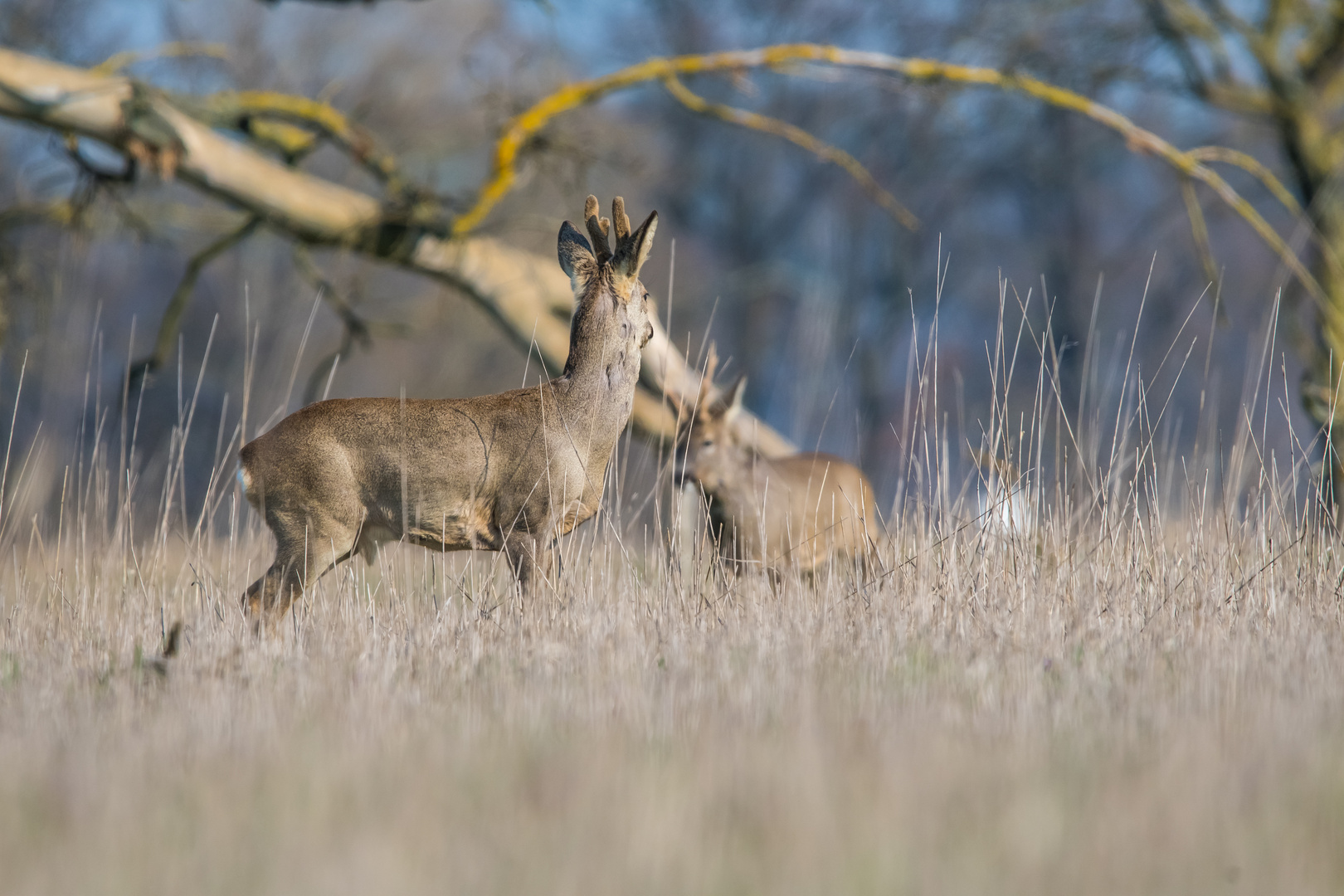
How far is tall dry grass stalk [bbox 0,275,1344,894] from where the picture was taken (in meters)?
2.31

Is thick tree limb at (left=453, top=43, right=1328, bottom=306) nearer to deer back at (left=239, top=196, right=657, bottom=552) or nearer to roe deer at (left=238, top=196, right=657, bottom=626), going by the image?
roe deer at (left=238, top=196, right=657, bottom=626)

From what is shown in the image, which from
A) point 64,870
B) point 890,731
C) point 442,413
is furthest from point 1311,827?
point 442,413

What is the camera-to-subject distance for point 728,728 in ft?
10.5

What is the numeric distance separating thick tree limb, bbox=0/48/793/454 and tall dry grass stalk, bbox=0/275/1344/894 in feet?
9.15

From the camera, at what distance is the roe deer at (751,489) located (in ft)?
22.9

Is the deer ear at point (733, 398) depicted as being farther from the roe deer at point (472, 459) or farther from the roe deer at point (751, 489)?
the roe deer at point (472, 459)

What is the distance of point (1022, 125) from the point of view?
86.3ft

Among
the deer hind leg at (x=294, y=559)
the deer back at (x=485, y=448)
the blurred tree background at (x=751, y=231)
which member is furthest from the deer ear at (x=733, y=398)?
the blurred tree background at (x=751, y=231)

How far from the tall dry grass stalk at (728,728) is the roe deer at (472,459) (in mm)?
217

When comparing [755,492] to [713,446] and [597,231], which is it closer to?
[713,446]

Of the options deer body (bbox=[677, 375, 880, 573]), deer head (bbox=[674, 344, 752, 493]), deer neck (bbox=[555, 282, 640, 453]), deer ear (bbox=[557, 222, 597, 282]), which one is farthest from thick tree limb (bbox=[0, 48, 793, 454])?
deer ear (bbox=[557, 222, 597, 282])

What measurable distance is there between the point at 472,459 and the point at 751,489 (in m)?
2.27

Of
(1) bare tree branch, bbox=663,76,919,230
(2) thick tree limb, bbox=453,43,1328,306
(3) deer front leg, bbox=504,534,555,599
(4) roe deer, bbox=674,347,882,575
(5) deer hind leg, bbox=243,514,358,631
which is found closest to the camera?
(5) deer hind leg, bbox=243,514,358,631

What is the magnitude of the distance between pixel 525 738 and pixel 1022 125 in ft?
83.8
